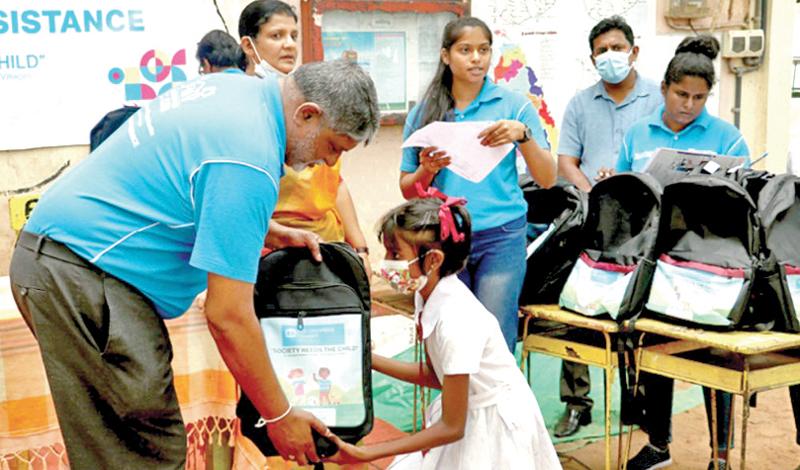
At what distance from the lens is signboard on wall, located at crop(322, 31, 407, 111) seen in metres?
5.08

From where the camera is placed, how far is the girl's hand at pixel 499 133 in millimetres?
3406

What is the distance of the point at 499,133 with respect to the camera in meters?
3.41

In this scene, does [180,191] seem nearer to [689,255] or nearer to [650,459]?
[689,255]

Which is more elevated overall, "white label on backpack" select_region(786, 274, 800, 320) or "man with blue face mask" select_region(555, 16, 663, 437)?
"man with blue face mask" select_region(555, 16, 663, 437)

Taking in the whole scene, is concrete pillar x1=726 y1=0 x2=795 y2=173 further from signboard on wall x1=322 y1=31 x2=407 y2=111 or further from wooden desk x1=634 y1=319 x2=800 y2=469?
wooden desk x1=634 y1=319 x2=800 y2=469

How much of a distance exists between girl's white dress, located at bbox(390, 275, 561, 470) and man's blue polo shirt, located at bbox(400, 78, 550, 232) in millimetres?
817

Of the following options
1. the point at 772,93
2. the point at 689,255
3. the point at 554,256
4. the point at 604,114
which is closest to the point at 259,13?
the point at 554,256

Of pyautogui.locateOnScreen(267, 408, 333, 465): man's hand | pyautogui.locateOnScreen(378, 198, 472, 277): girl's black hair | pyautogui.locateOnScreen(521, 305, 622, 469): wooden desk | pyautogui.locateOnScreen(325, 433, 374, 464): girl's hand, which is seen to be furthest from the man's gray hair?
pyautogui.locateOnScreen(521, 305, 622, 469): wooden desk

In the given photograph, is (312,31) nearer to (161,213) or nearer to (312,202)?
(312,202)

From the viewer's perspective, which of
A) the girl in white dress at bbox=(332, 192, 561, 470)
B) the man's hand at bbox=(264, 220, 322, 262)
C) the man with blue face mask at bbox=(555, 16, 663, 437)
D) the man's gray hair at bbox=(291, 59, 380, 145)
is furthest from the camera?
the man with blue face mask at bbox=(555, 16, 663, 437)

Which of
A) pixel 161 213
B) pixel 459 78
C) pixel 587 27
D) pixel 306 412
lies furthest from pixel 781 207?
pixel 587 27

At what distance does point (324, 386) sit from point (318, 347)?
104mm

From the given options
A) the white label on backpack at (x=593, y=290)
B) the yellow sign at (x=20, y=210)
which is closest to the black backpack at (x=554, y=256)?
the white label on backpack at (x=593, y=290)

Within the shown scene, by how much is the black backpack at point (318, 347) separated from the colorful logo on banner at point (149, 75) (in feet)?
7.82
